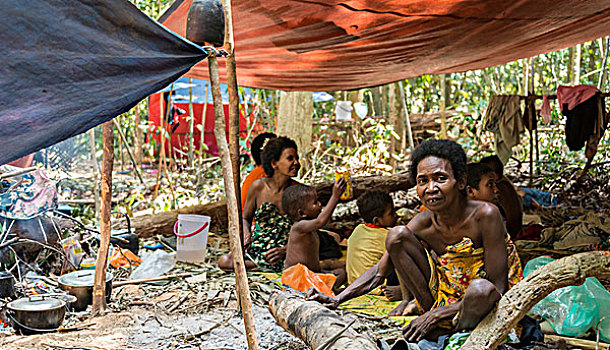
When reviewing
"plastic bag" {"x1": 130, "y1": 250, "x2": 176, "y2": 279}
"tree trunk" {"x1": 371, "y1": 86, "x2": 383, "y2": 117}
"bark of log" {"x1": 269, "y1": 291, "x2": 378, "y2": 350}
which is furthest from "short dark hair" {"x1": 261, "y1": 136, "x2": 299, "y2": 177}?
"tree trunk" {"x1": 371, "y1": 86, "x2": 383, "y2": 117}

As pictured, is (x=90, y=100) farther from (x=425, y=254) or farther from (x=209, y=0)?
(x=425, y=254)

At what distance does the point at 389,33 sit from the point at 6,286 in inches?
122

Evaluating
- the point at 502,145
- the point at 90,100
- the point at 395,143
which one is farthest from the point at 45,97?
the point at 395,143

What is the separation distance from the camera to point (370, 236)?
12.2ft

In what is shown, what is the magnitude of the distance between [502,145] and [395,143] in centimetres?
369

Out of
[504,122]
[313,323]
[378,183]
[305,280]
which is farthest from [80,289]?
[504,122]

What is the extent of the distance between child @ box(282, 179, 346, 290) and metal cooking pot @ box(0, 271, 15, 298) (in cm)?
178

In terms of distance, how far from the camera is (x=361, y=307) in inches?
133

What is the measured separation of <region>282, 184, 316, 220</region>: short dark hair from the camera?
13.4 feet

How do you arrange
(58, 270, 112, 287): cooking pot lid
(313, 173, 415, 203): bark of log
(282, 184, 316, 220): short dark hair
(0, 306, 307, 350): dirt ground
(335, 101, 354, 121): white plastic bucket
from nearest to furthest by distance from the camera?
(0, 306, 307, 350): dirt ground → (58, 270, 112, 287): cooking pot lid → (282, 184, 316, 220): short dark hair → (313, 173, 415, 203): bark of log → (335, 101, 354, 121): white plastic bucket

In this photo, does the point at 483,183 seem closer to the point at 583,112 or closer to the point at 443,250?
the point at 443,250

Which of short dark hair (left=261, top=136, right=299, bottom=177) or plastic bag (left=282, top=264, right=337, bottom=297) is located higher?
short dark hair (left=261, top=136, right=299, bottom=177)

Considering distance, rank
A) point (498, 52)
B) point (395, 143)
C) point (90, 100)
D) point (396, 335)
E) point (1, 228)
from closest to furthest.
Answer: point (90, 100) < point (396, 335) < point (1, 228) < point (498, 52) < point (395, 143)

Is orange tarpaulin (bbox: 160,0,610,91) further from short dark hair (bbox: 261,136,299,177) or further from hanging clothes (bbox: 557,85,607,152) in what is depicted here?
hanging clothes (bbox: 557,85,607,152)
